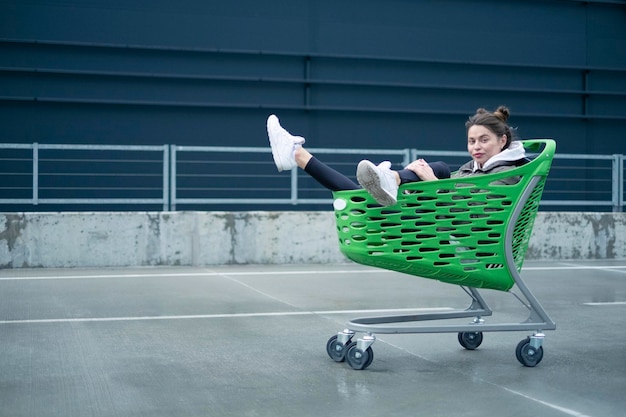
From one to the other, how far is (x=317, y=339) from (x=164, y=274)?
13.5 feet

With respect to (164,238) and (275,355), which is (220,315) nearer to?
(275,355)

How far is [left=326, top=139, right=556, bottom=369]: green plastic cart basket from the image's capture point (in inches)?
177

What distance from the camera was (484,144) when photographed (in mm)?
4863

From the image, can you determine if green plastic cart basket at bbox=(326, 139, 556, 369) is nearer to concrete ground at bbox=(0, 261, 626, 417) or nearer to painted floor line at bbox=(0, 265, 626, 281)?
concrete ground at bbox=(0, 261, 626, 417)

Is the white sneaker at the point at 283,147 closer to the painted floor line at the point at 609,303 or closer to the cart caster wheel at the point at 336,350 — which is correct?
the cart caster wheel at the point at 336,350

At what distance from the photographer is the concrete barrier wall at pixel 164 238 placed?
9703 millimetres

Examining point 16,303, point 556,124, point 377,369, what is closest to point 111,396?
point 377,369

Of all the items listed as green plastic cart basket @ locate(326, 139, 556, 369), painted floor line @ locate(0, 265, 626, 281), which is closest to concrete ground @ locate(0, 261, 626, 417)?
green plastic cart basket @ locate(326, 139, 556, 369)

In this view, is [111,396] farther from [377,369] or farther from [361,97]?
[361,97]

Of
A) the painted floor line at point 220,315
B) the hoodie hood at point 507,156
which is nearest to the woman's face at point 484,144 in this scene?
the hoodie hood at point 507,156

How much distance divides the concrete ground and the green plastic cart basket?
0.20m

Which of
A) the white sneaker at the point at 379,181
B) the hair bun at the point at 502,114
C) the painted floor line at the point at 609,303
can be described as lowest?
the painted floor line at the point at 609,303

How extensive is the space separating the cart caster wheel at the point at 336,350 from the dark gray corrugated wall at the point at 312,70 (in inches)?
364

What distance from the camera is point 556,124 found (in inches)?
613
